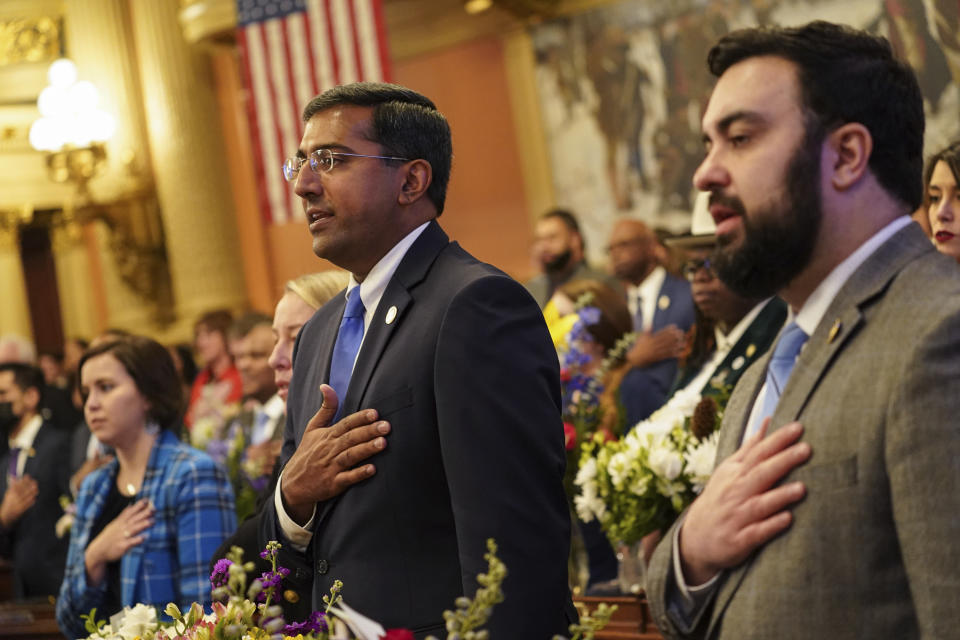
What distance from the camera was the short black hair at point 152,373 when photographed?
391cm

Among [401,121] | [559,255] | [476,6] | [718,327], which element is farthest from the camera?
[476,6]

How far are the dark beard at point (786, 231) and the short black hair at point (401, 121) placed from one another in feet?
2.99

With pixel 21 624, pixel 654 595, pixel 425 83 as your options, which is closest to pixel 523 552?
pixel 654 595

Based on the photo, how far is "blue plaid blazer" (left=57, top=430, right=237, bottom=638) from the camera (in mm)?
3568

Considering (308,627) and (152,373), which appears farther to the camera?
(152,373)

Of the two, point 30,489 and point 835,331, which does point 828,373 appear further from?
point 30,489

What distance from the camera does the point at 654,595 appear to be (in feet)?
5.64

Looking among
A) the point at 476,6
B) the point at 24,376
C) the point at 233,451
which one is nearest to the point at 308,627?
the point at 233,451

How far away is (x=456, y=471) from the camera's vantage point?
2088 mm

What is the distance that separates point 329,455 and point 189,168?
9313 millimetres

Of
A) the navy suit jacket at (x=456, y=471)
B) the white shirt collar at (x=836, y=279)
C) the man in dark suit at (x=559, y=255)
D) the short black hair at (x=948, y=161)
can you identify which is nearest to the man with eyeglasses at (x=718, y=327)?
the short black hair at (x=948, y=161)

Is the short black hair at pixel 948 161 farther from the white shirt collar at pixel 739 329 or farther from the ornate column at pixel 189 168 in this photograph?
the ornate column at pixel 189 168

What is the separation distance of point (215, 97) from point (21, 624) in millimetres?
7712

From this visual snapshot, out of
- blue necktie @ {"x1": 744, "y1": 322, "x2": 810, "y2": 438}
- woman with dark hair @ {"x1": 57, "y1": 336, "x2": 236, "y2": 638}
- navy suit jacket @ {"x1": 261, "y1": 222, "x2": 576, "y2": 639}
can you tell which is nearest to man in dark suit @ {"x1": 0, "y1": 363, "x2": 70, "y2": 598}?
woman with dark hair @ {"x1": 57, "y1": 336, "x2": 236, "y2": 638}
